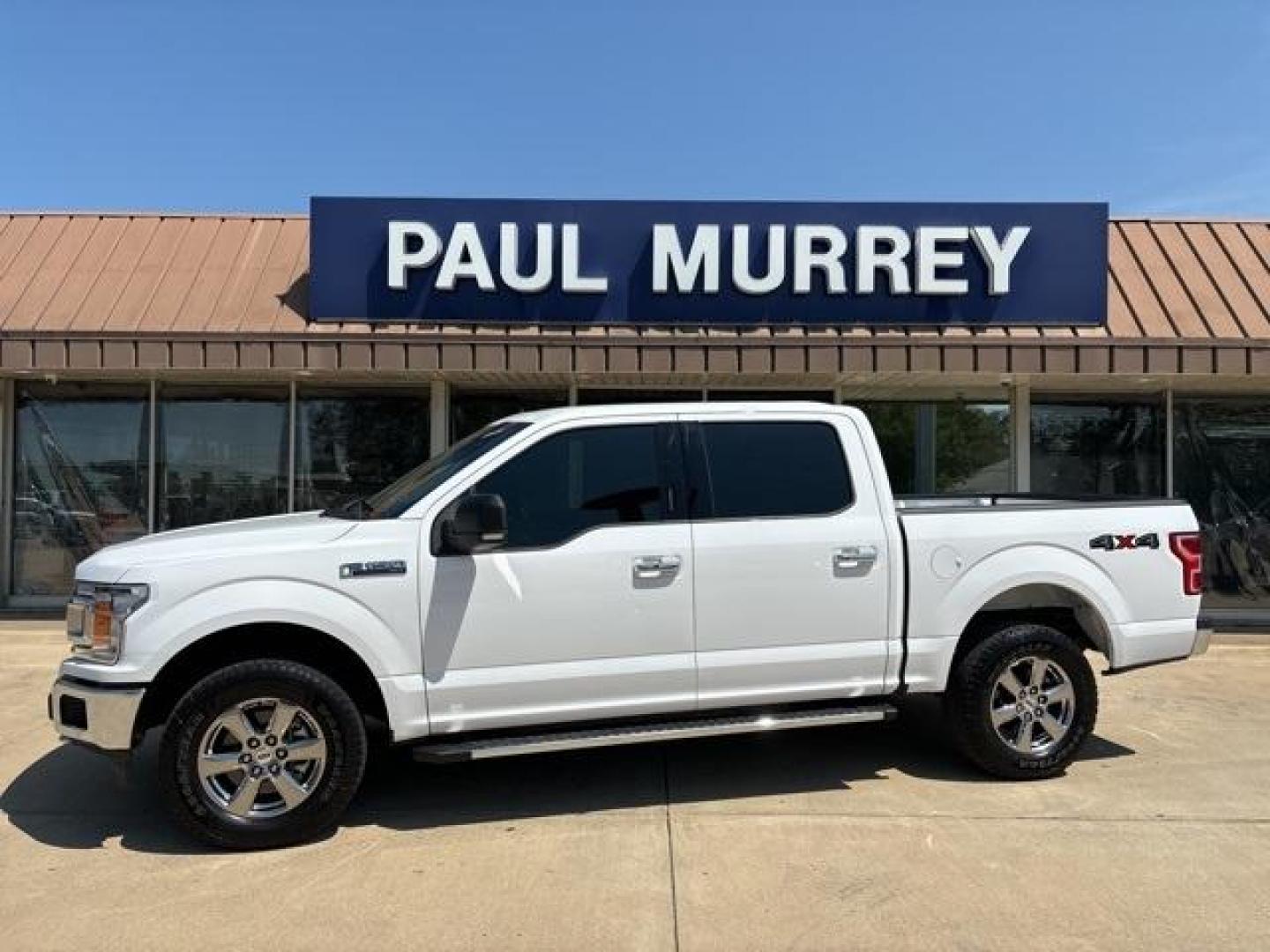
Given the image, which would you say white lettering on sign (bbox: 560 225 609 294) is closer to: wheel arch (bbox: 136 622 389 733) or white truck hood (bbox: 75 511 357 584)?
white truck hood (bbox: 75 511 357 584)

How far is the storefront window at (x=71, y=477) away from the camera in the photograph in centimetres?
1106

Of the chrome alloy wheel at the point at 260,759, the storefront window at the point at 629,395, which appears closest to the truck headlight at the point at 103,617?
the chrome alloy wheel at the point at 260,759

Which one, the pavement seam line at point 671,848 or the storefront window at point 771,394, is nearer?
the pavement seam line at point 671,848

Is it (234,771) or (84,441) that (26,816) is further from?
(84,441)

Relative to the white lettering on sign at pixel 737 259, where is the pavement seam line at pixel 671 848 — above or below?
below

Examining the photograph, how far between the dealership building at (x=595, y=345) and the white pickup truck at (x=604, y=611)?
3806 millimetres

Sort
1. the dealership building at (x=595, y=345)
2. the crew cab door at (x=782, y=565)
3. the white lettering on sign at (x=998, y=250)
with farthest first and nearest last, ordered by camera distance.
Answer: the white lettering on sign at (x=998, y=250) → the dealership building at (x=595, y=345) → the crew cab door at (x=782, y=565)

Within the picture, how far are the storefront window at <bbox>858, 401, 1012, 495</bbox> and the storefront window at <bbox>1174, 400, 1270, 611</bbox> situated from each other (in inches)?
73.8

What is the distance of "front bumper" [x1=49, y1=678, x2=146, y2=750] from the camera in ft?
15.1

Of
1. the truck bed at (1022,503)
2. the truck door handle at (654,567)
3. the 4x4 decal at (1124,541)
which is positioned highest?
the truck bed at (1022,503)

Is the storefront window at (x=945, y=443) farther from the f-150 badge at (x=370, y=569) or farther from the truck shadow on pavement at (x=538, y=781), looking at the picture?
the f-150 badge at (x=370, y=569)

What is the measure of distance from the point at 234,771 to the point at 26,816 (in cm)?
129

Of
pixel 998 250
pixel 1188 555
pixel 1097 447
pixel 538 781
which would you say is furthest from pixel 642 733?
pixel 1097 447

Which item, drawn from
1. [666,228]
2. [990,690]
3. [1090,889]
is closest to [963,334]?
[666,228]
